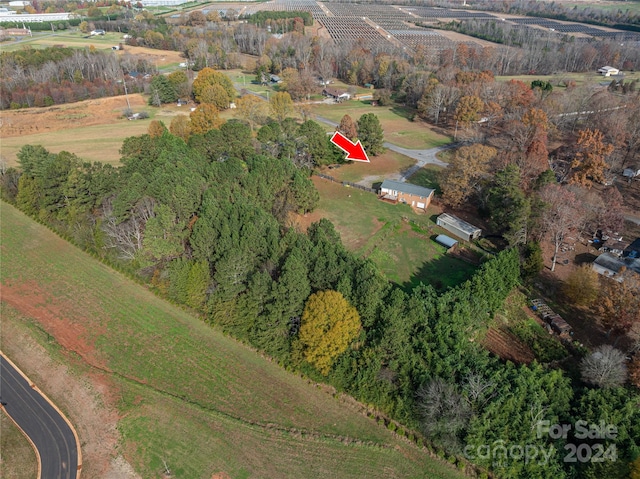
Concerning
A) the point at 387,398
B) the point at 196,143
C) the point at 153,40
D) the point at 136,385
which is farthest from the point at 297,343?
the point at 153,40

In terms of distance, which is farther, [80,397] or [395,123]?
[395,123]

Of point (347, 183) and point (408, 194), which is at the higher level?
point (408, 194)

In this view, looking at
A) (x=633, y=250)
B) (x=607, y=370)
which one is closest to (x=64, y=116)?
(x=607, y=370)

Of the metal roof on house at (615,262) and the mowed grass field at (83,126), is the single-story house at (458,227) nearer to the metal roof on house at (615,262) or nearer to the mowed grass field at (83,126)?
the metal roof on house at (615,262)

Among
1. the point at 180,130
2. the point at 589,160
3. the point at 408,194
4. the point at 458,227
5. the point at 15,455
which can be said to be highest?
the point at 180,130

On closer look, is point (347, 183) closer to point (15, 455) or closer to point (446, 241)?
point (446, 241)

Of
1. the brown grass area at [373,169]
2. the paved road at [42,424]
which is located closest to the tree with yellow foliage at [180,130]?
the brown grass area at [373,169]
